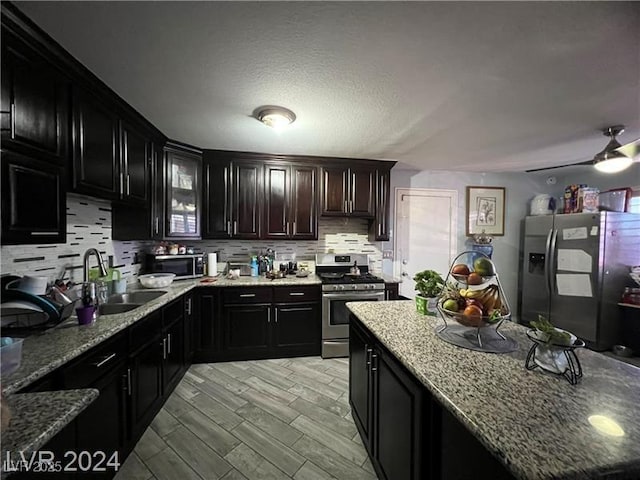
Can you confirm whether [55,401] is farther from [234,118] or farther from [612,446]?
[234,118]

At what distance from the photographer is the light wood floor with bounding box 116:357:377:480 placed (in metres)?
1.51

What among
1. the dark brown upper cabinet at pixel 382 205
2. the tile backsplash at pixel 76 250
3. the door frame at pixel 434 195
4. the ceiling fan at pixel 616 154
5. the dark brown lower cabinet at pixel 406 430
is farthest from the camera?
the door frame at pixel 434 195

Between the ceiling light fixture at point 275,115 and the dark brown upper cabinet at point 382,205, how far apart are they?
1.63 metres

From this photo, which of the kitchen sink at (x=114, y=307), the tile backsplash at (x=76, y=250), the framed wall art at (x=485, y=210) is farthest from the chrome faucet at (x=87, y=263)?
the framed wall art at (x=485, y=210)

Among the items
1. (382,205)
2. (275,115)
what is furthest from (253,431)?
(382,205)

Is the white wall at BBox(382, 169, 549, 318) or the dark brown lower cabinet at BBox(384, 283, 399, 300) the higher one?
the white wall at BBox(382, 169, 549, 318)

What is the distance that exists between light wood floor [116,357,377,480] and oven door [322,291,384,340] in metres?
0.42

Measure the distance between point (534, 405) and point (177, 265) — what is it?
3003mm

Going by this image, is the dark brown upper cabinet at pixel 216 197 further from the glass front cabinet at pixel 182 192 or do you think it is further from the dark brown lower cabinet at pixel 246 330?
the dark brown lower cabinet at pixel 246 330

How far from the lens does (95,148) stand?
5.53 ft

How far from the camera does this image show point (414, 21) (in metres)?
1.13

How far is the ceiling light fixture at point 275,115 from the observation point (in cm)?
189

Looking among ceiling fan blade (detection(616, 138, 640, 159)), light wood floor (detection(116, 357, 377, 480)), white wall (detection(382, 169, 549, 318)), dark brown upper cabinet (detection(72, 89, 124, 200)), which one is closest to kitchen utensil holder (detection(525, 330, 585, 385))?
light wood floor (detection(116, 357, 377, 480))

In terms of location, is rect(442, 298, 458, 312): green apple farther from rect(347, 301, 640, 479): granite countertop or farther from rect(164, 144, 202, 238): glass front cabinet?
rect(164, 144, 202, 238): glass front cabinet
